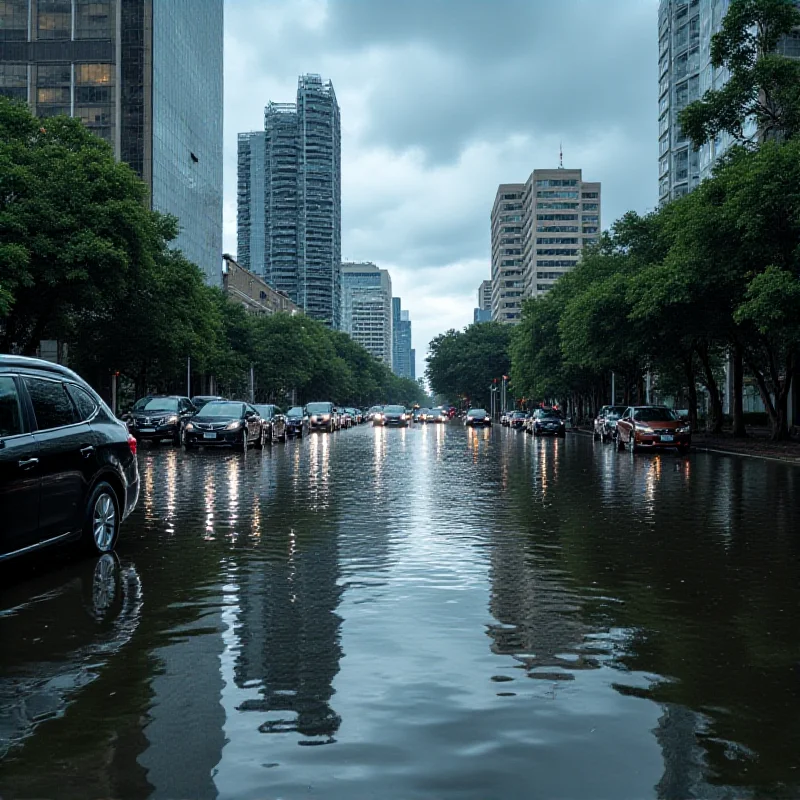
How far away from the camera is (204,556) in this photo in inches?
356

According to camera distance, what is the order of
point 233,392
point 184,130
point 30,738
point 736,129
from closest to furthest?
point 30,738 < point 736,129 < point 233,392 < point 184,130

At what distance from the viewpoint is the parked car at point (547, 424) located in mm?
49625

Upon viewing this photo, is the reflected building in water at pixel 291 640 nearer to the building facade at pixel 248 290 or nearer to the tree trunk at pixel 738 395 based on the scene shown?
the tree trunk at pixel 738 395

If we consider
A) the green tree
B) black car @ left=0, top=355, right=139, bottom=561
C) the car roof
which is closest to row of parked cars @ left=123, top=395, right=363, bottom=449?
the green tree

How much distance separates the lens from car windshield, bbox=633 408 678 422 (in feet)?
102

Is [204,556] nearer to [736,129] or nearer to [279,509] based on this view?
[279,509]

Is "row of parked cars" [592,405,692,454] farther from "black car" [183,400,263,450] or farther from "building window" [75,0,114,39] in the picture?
"building window" [75,0,114,39]

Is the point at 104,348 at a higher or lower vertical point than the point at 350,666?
higher

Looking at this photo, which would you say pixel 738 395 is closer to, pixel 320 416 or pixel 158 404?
pixel 158 404

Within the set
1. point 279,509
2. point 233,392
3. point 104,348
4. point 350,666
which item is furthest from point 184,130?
point 350,666

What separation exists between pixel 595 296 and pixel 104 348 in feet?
79.7

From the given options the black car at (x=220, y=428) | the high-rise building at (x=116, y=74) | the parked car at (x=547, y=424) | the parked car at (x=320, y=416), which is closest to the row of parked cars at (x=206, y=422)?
the black car at (x=220, y=428)

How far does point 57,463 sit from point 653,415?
2624cm

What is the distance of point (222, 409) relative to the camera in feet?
101
